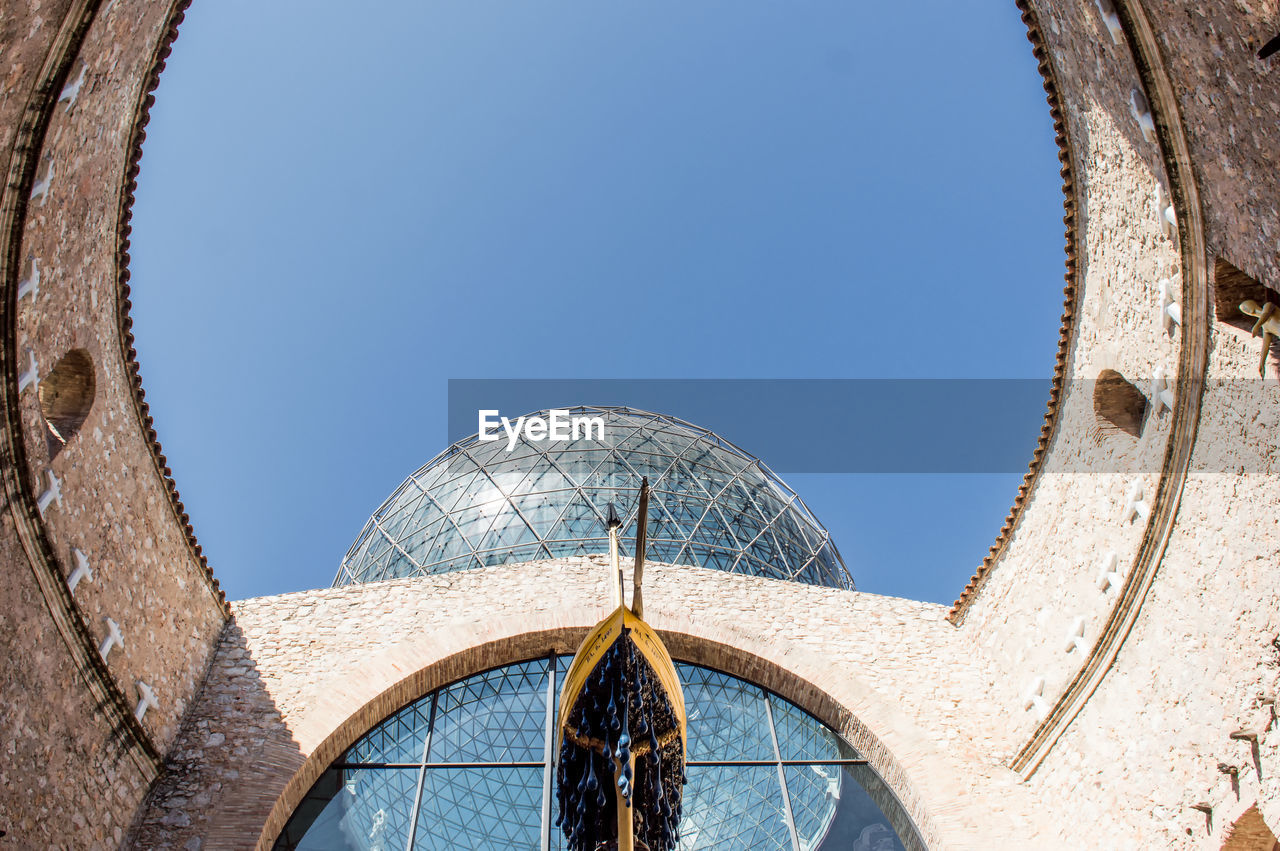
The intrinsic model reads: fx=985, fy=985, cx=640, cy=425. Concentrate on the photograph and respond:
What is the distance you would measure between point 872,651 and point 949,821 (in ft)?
6.14

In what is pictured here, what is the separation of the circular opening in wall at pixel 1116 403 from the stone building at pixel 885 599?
28 millimetres

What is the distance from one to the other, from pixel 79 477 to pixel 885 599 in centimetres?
717

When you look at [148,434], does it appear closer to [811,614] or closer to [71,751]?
[71,751]

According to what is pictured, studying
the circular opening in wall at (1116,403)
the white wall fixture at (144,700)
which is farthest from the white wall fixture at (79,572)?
the circular opening in wall at (1116,403)

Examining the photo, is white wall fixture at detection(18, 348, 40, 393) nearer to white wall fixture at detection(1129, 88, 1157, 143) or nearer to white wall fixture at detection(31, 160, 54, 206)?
white wall fixture at detection(31, 160, 54, 206)

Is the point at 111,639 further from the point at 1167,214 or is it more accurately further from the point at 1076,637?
the point at 1167,214

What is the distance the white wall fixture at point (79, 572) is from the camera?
6.52m

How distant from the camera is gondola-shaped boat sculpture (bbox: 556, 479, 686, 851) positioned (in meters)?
5.79

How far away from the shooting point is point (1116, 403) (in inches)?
311

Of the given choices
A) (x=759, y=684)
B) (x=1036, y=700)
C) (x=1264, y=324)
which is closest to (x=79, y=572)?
(x=759, y=684)

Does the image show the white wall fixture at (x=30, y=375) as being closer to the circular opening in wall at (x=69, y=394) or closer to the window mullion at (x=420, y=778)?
the circular opening in wall at (x=69, y=394)

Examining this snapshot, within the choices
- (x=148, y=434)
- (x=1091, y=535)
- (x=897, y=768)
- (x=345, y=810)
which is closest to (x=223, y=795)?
(x=345, y=810)

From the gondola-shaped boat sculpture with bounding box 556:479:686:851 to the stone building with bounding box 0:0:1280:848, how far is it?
228 centimetres

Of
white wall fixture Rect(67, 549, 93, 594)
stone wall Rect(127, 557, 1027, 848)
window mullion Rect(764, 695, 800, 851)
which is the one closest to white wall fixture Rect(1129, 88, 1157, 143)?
stone wall Rect(127, 557, 1027, 848)
